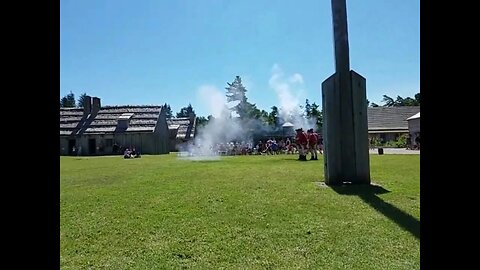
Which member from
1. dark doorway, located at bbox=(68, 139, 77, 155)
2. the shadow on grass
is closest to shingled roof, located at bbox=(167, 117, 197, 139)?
dark doorway, located at bbox=(68, 139, 77, 155)

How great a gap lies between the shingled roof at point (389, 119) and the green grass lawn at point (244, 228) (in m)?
33.3

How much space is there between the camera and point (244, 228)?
13.1 feet

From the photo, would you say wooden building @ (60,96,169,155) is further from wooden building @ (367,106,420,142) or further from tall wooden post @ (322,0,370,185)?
tall wooden post @ (322,0,370,185)

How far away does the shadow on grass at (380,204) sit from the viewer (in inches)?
155

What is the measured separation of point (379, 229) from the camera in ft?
12.8

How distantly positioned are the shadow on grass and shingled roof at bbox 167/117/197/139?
40783mm

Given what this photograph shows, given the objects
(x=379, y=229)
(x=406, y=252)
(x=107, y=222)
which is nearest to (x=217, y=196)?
(x=107, y=222)

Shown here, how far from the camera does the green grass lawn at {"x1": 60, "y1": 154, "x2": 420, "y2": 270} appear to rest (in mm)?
3027

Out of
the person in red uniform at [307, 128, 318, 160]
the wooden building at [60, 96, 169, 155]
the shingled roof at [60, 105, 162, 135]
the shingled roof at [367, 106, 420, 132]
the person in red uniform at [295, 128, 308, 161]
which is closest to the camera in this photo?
the person in red uniform at [295, 128, 308, 161]

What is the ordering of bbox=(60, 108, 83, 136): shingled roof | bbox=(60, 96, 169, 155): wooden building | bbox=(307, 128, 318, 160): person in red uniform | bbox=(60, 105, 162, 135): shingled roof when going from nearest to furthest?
bbox=(307, 128, 318, 160): person in red uniform < bbox=(60, 96, 169, 155): wooden building < bbox=(60, 105, 162, 135): shingled roof < bbox=(60, 108, 83, 136): shingled roof

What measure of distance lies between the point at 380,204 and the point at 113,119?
36.4m

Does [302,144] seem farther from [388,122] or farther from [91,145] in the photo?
[91,145]
